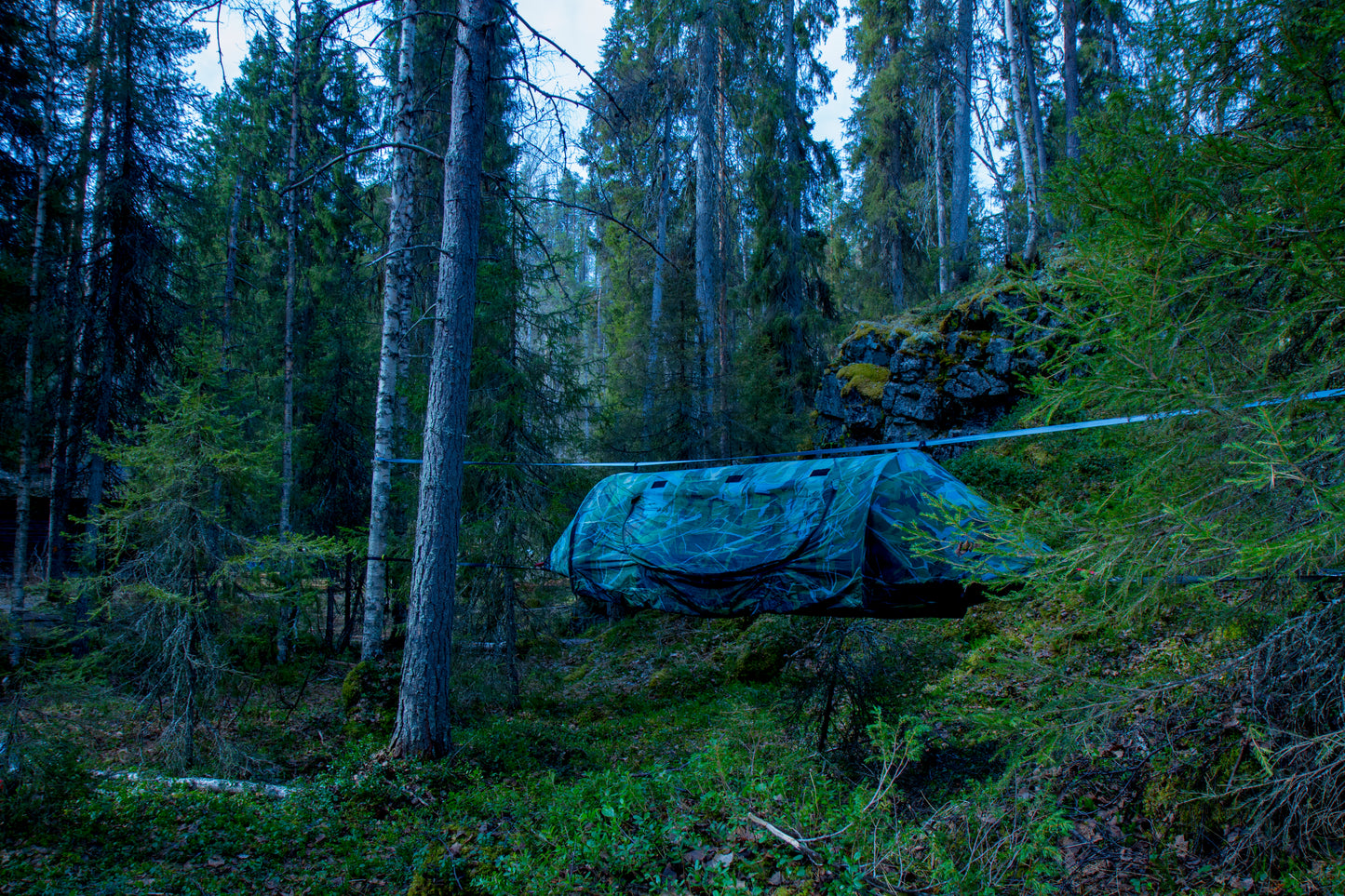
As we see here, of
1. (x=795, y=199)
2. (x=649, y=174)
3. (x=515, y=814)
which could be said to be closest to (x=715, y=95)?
(x=649, y=174)

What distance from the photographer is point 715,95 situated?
1288 centimetres

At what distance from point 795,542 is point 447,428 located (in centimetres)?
343

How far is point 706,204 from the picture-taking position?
1287 centimetres

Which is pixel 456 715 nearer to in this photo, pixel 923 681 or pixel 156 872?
pixel 156 872

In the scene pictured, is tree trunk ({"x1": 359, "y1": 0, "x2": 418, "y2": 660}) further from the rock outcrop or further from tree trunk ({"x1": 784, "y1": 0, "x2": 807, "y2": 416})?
tree trunk ({"x1": 784, "y1": 0, "x2": 807, "y2": 416})

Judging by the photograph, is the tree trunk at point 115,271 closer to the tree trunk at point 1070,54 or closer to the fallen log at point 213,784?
the fallen log at point 213,784

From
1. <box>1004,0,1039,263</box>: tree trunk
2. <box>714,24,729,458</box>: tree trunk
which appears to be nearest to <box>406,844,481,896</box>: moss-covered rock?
<box>714,24,729,458</box>: tree trunk

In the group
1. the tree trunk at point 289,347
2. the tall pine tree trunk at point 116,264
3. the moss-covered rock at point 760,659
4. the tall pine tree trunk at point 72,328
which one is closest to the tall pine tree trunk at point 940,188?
the moss-covered rock at point 760,659

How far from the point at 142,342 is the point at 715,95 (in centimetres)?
1118

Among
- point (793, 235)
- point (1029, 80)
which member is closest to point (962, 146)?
point (1029, 80)

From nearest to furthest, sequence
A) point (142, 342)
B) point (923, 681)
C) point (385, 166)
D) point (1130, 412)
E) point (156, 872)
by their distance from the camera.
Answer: point (1130, 412) → point (156, 872) → point (923, 681) → point (385, 166) → point (142, 342)

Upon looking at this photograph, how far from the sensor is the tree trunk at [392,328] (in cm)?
785

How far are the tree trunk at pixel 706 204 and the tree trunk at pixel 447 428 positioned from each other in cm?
676

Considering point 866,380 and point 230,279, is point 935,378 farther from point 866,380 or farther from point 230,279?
point 230,279
